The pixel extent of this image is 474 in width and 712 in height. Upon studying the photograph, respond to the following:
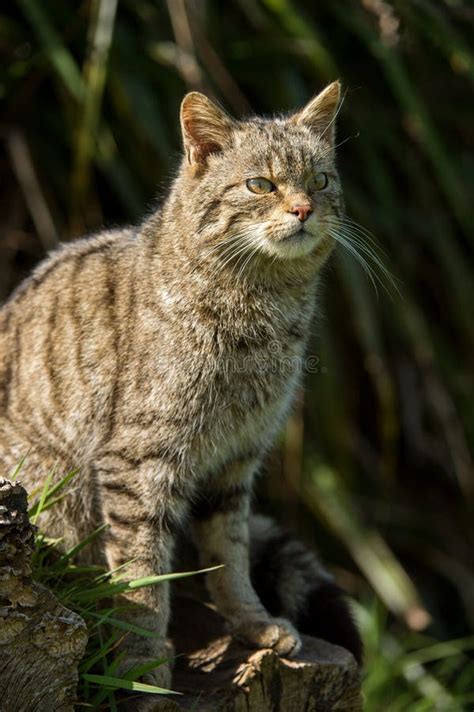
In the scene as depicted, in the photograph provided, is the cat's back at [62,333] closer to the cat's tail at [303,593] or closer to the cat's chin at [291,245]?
the cat's chin at [291,245]

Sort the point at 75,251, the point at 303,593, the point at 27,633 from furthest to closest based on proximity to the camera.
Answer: the point at 75,251
the point at 303,593
the point at 27,633

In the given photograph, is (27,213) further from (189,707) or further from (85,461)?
(189,707)

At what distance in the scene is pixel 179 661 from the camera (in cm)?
266

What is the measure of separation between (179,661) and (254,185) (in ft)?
4.19

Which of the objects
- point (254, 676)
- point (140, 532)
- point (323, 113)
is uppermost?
point (323, 113)

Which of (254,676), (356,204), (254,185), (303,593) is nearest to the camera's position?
(254,676)

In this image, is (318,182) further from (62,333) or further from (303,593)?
(303,593)

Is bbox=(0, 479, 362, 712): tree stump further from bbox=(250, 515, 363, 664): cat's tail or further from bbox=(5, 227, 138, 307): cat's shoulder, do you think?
bbox=(5, 227, 138, 307): cat's shoulder

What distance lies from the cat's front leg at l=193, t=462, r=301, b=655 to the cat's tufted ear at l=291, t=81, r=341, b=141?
104cm

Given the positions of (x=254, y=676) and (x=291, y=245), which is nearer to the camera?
(x=254, y=676)

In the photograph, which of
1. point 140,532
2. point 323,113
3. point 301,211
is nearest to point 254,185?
point 301,211

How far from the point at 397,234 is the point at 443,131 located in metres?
0.72

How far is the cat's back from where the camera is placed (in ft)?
8.91

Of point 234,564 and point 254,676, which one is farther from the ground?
point 234,564
